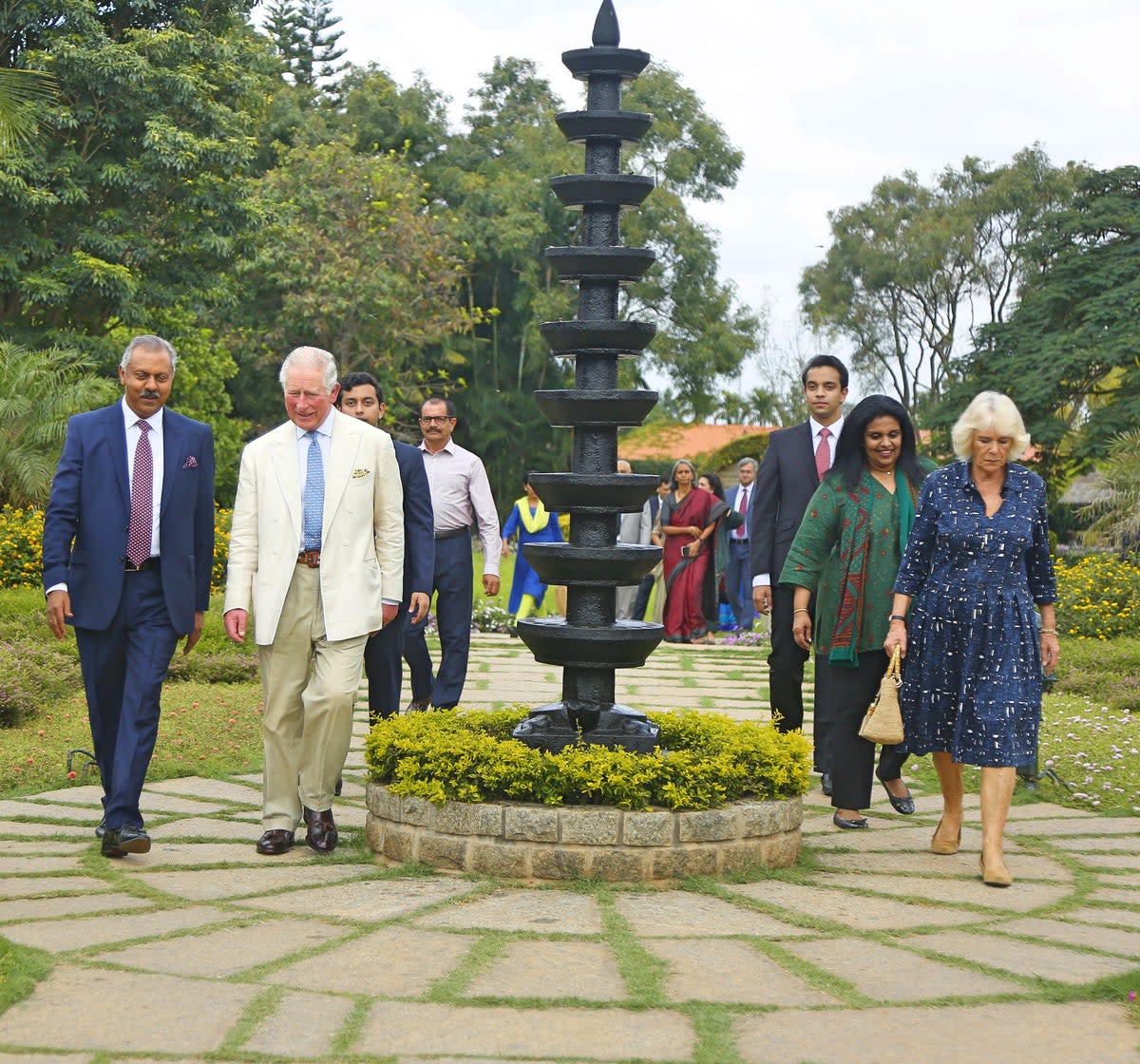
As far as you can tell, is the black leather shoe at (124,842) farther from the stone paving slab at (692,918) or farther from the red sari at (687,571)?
the red sari at (687,571)

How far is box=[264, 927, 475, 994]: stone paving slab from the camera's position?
14.1 feet

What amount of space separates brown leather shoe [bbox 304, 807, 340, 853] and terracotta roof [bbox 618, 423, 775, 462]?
3705cm

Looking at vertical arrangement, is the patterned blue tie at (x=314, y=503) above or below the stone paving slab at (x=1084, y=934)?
above

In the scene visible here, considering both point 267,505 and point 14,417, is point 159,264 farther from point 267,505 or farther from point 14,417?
point 267,505

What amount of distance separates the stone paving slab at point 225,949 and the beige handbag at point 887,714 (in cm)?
237

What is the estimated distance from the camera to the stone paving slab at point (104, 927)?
472cm

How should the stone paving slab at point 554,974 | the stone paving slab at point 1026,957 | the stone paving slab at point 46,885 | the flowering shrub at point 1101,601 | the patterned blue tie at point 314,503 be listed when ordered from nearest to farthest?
1. the stone paving slab at point 554,974
2. the stone paving slab at point 1026,957
3. the stone paving slab at point 46,885
4. the patterned blue tie at point 314,503
5. the flowering shrub at point 1101,601

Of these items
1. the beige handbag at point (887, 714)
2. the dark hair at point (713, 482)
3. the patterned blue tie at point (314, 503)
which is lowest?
the beige handbag at point (887, 714)

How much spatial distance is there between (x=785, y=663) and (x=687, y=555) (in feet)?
27.4

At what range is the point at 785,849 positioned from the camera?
5957 millimetres

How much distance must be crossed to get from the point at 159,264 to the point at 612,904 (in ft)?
72.1

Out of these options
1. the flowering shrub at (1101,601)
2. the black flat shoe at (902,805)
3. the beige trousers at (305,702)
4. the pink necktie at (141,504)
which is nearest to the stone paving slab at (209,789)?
the beige trousers at (305,702)

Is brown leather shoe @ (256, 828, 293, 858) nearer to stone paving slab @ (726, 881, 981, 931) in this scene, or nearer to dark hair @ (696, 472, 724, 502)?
stone paving slab @ (726, 881, 981, 931)

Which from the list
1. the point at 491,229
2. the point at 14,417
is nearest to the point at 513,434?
the point at 491,229
